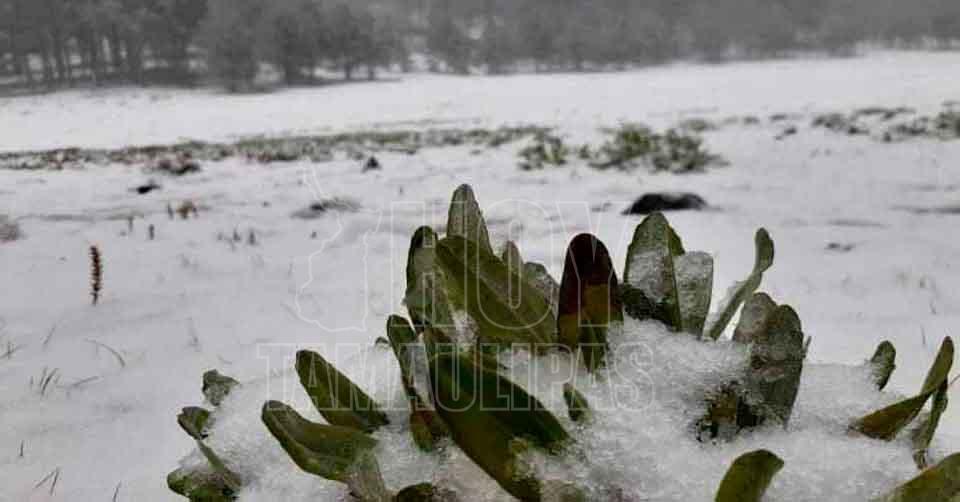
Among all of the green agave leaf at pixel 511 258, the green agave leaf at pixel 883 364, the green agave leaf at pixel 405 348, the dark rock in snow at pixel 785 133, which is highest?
the green agave leaf at pixel 511 258

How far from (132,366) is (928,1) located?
9393 centimetres

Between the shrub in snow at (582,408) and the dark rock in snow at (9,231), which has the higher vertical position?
the shrub in snow at (582,408)

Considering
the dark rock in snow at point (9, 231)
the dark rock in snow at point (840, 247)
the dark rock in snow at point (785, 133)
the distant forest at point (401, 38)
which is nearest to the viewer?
the dark rock in snow at point (840, 247)

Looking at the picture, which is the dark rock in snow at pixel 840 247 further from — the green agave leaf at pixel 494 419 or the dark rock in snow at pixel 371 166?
the dark rock in snow at pixel 371 166

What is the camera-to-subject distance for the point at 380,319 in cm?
212

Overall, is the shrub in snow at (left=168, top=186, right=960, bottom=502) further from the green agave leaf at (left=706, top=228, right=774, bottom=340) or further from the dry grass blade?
the dry grass blade

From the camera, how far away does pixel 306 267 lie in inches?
111

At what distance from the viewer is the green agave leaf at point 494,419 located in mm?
586

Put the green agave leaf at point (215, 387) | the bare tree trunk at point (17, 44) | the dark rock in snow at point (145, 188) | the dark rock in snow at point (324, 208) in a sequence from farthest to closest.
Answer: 1. the bare tree trunk at point (17, 44)
2. the dark rock in snow at point (145, 188)
3. the dark rock in snow at point (324, 208)
4. the green agave leaf at point (215, 387)

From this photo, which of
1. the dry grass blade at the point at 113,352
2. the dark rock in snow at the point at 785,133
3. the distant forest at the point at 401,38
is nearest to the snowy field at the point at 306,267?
the dry grass blade at the point at 113,352

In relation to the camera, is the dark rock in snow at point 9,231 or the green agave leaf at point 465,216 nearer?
the green agave leaf at point 465,216

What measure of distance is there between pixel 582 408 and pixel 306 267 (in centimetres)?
228

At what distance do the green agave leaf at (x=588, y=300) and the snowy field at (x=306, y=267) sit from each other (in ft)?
0.52

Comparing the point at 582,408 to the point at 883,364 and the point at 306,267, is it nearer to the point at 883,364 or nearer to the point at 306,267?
the point at 883,364
